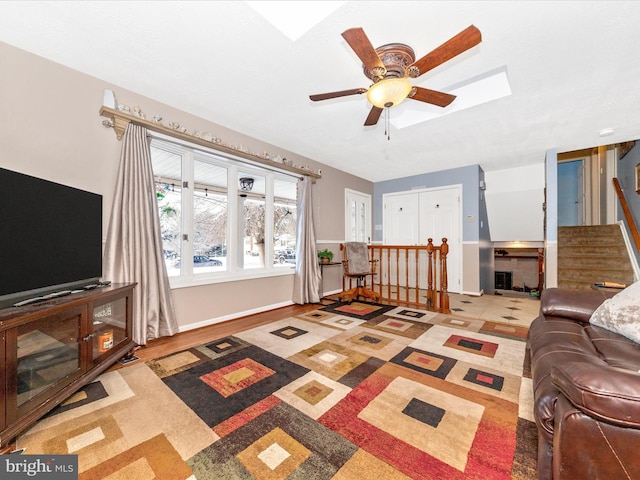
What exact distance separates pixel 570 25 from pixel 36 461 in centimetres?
388

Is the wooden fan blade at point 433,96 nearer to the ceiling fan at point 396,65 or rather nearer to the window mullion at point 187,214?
the ceiling fan at point 396,65

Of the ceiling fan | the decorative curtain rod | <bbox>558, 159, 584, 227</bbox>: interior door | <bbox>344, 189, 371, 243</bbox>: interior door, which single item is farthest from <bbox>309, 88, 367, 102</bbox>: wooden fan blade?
<bbox>558, 159, 584, 227</bbox>: interior door

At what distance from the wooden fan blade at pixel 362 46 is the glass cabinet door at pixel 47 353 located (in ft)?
7.50

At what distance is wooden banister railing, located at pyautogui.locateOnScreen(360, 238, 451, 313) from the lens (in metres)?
3.94

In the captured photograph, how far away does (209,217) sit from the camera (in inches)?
129

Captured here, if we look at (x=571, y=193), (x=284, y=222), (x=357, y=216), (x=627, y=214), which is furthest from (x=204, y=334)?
(x=571, y=193)

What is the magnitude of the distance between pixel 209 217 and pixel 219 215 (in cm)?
13

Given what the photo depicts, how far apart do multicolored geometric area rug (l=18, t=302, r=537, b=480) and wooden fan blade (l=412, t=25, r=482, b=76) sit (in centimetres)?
212

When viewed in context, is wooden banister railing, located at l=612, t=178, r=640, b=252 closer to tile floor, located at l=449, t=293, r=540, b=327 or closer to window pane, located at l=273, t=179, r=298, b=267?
tile floor, located at l=449, t=293, r=540, b=327

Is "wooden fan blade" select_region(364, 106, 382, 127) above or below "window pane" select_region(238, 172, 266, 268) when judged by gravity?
above

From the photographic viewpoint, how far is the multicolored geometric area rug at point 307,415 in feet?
3.90

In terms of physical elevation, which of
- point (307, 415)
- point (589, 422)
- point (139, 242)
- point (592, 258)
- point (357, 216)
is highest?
point (357, 216)

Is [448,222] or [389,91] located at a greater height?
[389,91]

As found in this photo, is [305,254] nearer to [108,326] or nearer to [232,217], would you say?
[232,217]
